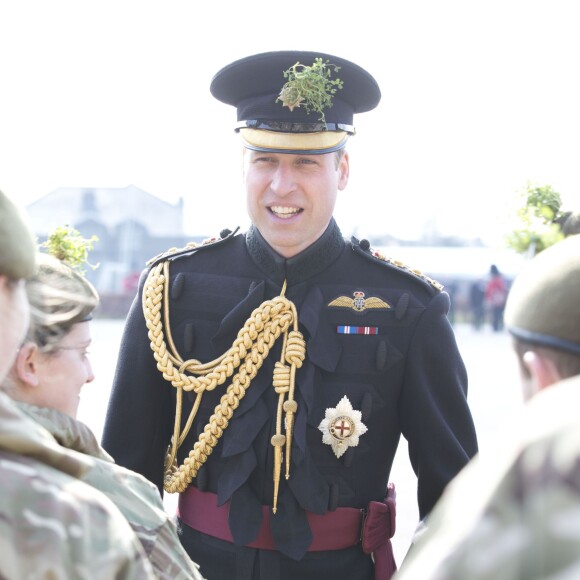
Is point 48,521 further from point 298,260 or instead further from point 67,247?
point 298,260

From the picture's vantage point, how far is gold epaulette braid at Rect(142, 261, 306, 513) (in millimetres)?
2834

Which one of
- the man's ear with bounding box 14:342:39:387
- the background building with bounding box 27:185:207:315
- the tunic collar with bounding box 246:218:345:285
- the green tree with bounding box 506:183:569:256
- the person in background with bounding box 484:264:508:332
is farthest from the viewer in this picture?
the background building with bounding box 27:185:207:315

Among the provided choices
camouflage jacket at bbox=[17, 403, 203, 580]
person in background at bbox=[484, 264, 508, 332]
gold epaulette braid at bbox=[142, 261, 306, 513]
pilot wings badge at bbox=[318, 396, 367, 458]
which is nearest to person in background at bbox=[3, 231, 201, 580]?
camouflage jacket at bbox=[17, 403, 203, 580]

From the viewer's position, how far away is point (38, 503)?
134 centimetres

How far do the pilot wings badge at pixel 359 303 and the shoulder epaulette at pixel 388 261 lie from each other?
0.15 meters

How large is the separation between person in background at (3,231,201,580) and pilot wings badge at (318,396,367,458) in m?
0.89

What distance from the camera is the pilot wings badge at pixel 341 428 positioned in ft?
9.14

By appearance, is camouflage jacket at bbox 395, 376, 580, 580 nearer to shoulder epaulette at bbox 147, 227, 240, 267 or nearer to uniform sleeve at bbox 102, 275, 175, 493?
uniform sleeve at bbox 102, 275, 175, 493

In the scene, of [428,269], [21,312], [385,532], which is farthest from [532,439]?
[428,269]

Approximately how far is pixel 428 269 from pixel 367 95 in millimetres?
27590

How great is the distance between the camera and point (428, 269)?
30.3 metres

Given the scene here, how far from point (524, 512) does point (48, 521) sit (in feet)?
2.32

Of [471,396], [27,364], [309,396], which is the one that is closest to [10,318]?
[27,364]

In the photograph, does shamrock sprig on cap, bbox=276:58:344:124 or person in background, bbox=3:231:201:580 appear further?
shamrock sprig on cap, bbox=276:58:344:124
